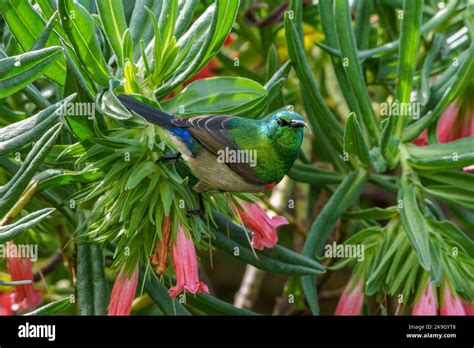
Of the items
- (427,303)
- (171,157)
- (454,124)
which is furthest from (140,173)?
(454,124)

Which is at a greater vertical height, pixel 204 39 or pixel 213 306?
pixel 204 39

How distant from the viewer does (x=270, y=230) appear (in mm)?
1604

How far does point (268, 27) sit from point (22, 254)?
1.01 m

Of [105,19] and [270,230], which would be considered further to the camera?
[270,230]

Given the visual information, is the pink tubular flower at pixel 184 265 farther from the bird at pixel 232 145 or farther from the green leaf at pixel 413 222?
the green leaf at pixel 413 222

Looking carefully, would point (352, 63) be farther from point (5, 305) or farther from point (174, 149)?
point (5, 305)

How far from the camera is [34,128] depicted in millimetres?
1308

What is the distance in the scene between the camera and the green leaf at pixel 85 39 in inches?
56.6

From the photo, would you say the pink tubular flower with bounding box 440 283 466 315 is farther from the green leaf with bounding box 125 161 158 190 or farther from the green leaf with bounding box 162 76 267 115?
the green leaf with bounding box 125 161 158 190

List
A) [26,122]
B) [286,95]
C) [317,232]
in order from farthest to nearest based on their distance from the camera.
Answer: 1. [286,95]
2. [317,232]
3. [26,122]

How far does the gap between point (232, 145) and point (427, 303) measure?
527 millimetres

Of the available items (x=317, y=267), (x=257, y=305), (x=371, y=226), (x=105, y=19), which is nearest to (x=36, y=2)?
(x=105, y=19)

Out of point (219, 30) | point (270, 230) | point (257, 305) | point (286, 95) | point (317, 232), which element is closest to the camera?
point (219, 30)

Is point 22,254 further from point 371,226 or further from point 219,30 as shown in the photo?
point 371,226
